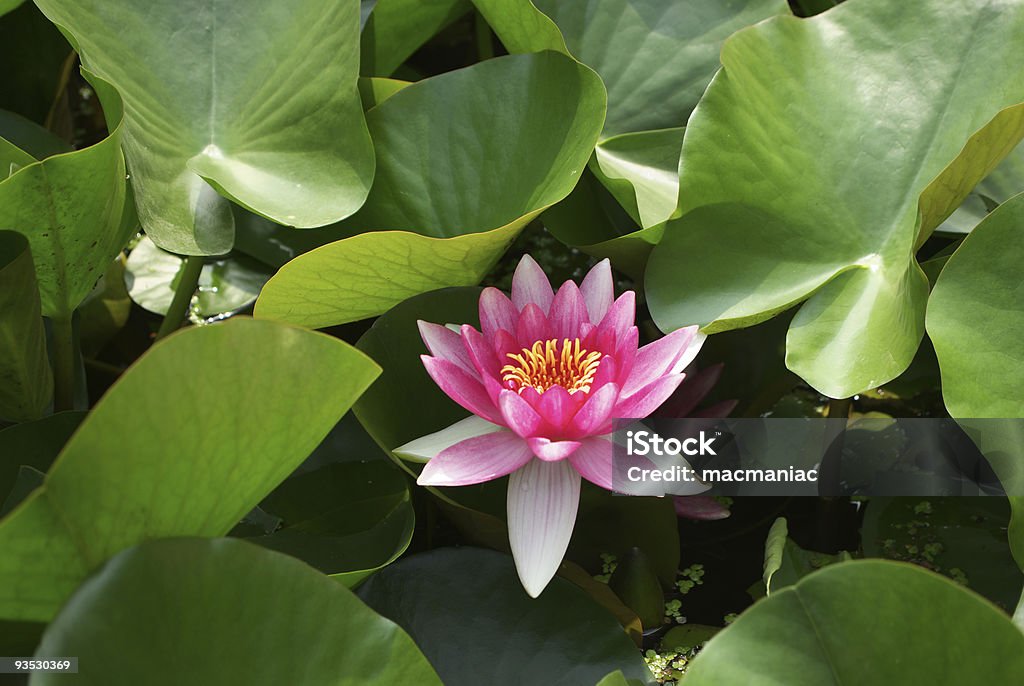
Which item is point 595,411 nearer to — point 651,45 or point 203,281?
point 651,45

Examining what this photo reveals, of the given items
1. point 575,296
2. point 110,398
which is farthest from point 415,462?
point 110,398

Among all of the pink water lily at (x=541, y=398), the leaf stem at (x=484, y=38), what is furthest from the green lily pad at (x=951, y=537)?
the leaf stem at (x=484, y=38)

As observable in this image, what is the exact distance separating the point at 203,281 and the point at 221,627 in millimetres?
739

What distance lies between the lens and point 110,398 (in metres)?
0.49

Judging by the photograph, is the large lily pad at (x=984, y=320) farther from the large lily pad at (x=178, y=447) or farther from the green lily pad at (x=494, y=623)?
the large lily pad at (x=178, y=447)

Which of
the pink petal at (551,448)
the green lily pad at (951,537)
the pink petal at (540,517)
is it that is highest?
the pink petal at (551,448)

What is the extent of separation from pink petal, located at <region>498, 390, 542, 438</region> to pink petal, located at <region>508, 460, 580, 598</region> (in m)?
0.05

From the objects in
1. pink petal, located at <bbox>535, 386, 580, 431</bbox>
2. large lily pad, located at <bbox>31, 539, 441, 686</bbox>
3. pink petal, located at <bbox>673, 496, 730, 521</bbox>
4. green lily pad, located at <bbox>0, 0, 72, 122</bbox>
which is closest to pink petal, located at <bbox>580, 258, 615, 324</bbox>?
pink petal, located at <bbox>535, 386, 580, 431</bbox>

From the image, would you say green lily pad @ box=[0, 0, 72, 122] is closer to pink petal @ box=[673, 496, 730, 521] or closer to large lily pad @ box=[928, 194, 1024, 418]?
pink petal @ box=[673, 496, 730, 521]

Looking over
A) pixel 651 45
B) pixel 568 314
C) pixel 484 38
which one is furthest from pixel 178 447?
pixel 484 38

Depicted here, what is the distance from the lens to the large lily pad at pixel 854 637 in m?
0.55

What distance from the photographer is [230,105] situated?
0.90m

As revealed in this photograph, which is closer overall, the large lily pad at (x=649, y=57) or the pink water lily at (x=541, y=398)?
the pink water lily at (x=541, y=398)

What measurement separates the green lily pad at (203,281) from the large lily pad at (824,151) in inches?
22.9
